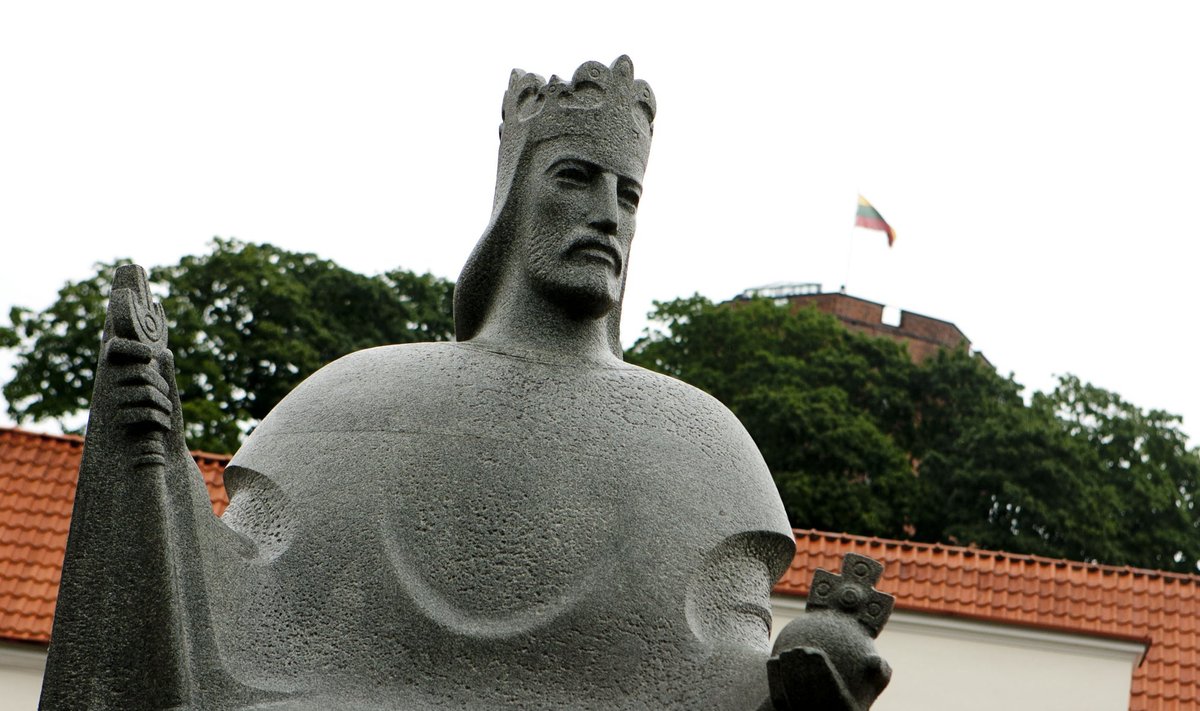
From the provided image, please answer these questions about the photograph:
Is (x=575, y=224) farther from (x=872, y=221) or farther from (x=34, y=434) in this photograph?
(x=872, y=221)

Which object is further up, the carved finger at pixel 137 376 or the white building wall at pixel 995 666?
the white building wall at pixel 995 666

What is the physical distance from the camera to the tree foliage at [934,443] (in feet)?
131

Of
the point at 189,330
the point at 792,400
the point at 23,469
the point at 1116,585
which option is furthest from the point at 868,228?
the point at 23,469

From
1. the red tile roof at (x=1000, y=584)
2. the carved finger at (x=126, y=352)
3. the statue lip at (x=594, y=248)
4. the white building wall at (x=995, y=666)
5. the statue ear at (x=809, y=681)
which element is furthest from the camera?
the white building wall at (x=995, y=666)

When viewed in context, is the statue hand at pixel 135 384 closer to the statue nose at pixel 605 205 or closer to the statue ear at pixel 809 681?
the statue nose at pixel 605 205

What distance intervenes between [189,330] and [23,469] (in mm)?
13650

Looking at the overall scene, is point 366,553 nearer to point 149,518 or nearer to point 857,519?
point 149,518

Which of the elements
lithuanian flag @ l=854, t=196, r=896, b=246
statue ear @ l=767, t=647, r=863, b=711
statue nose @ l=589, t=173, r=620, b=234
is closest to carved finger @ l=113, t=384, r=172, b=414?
statue nose @ l=589, t=173, r=620, b=234

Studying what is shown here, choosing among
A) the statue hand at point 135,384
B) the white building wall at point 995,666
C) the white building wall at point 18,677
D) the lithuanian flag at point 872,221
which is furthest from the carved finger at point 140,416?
the lithuanian flag at point 872,221

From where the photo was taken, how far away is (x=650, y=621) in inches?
276

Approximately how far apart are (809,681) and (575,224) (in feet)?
7.08

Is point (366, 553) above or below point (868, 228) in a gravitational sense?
below

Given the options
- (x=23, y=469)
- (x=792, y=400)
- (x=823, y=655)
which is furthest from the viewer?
(x=792, y=400)

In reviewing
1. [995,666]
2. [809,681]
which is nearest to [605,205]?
[809,681]
